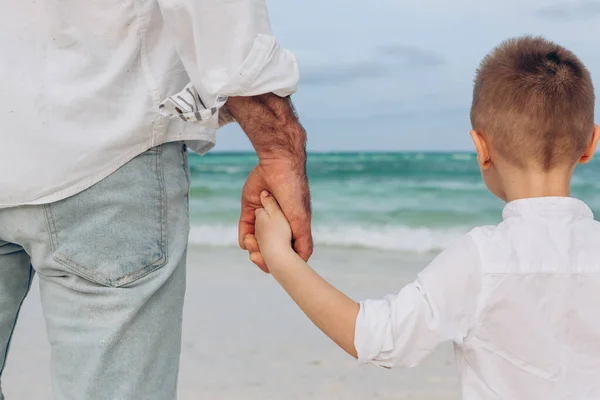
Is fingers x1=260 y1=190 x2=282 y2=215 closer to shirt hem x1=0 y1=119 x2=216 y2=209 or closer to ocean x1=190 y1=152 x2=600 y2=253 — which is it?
shirt hem x1=0 y1=119 x2=216 y2=209

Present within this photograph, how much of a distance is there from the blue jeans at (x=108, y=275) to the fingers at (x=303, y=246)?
0.28 m

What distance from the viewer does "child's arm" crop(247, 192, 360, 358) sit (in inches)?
55.1

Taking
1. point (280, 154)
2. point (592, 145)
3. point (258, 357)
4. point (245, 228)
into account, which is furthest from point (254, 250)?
point (258, 357)

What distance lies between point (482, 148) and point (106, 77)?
31.1 inches

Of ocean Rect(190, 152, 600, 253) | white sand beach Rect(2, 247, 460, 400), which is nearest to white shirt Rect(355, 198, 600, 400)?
white sand beach Rect(2, 247, 460, 400)

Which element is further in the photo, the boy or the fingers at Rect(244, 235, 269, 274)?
the fingers at Rect(244, 235, 269, 274)

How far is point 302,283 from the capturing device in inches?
57.8

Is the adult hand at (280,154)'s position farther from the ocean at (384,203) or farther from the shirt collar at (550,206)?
the ocean at (384,203)

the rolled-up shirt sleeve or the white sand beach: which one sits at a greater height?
the rolled-up shirt sleeve

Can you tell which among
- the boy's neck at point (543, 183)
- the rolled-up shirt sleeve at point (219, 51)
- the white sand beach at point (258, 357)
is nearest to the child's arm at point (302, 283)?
the rolled-up shirt sleeve at point (219, 51)

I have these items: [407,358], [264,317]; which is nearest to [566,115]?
[407,358]

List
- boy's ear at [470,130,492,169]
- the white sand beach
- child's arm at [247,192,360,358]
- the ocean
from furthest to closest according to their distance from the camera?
the ocean < the white sand beach < boy's ear at [470,130,492,169] < child's arm at [247,192,360,358]

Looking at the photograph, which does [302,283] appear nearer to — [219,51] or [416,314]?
[416,314]

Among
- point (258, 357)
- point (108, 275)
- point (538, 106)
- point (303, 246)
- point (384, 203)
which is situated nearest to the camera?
point (108, 275)
